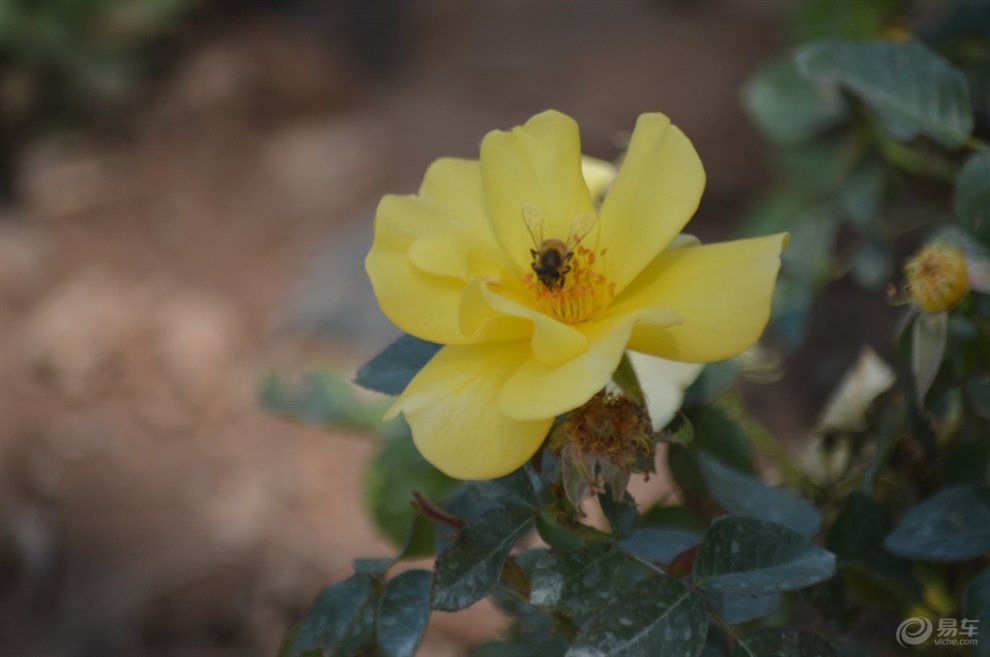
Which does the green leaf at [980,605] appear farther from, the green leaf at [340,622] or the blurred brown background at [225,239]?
the blurred brown background at [225,239]

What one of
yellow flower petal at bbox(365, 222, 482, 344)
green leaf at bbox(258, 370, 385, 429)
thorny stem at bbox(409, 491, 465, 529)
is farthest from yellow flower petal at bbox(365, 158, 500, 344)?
green leaf at bbox(258, 370, 385, 429)

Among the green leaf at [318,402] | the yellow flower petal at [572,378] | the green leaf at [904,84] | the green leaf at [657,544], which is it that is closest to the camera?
the yellow flower petal at [572,378]

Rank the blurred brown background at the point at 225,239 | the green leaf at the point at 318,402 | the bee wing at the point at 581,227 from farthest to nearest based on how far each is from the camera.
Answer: the blurred brown background at the point at 225,239 < the green leaf at the point at 318,402 < the bee wing at the point at 581,227

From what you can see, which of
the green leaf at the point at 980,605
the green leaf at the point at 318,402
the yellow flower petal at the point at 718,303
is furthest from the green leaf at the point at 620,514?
the green leaf at the point at 318,402

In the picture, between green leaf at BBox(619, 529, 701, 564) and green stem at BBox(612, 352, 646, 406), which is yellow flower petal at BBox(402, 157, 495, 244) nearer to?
green stem at BBox(612, 352, 646, 406)

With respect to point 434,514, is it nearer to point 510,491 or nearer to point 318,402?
point 510,491

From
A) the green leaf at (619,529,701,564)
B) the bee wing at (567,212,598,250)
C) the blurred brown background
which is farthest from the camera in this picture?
the blurred brown background

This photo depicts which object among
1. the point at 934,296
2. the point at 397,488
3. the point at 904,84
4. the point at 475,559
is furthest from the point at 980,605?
the point at 397,488
